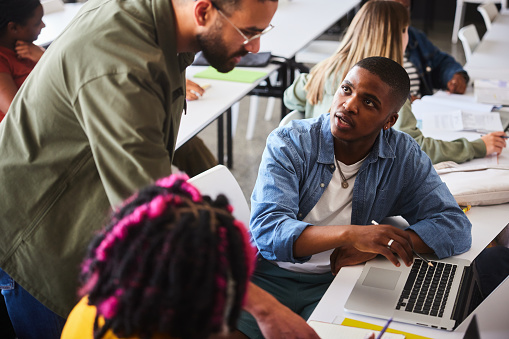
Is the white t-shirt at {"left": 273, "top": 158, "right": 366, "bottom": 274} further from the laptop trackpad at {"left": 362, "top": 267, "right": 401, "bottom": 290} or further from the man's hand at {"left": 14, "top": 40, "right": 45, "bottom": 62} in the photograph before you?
the man's hand at {"left": 14, "top": 40, "right": 45, "bottom": 62}

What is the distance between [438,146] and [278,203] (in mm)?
962

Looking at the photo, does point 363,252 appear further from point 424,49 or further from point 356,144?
point 424,49

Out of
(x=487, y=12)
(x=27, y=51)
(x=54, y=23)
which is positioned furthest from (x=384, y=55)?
(x=487, y=12)

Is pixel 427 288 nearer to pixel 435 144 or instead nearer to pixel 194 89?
pixel 435 144

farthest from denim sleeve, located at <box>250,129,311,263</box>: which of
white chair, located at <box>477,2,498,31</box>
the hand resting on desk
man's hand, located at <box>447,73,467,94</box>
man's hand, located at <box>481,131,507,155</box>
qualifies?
white chair, located at <box>477,2,498,31</box>

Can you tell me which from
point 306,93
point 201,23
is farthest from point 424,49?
point 201,23

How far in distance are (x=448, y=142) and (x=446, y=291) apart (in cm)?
103

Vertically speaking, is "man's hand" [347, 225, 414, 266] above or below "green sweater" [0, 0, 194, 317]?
below

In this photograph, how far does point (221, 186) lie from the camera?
1844 mm

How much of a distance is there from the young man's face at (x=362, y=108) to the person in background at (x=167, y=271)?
3.14 feet

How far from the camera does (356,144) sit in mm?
1801

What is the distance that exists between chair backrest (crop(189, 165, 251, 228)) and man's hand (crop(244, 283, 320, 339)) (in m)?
0.68

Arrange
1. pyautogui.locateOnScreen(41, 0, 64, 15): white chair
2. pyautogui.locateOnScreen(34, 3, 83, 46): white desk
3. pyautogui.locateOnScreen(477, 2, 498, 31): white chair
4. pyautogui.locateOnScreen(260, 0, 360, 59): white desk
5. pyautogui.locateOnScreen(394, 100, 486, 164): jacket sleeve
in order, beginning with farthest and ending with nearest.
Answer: pyautogui.locateOnScreen(477, 2, 498, 31): white chair < pyautogui.locateOnScreen(41, 0, 64, 15): white chair < pyautogui.locateOnScreen(260, 0, 360, 59): white desk < pyautogui.locateOnScreen(34, 3, 83, 46): white desk < pyautogui.locateOnScreen(394, 100, 486, 164): jacket sleeve

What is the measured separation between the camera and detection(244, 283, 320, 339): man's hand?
1.05 meters
